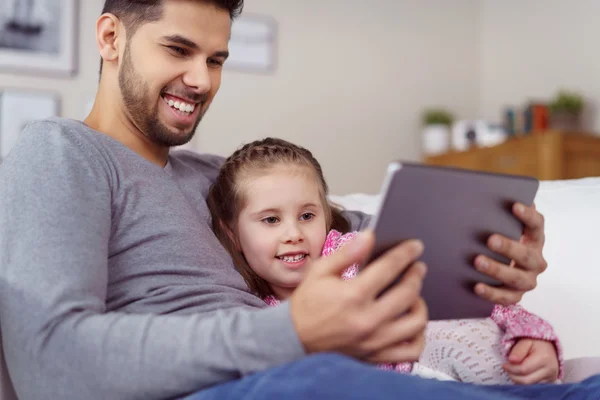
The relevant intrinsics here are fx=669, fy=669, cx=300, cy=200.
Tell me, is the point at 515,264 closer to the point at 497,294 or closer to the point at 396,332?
the point at 497,294

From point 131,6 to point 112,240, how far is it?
508 millimetres

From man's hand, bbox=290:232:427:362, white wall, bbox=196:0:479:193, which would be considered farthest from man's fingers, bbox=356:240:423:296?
white wall, bbox=196:0:479:193

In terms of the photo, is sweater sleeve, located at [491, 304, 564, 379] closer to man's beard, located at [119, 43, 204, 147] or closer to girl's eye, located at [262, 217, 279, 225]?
girl's eye, located at [262, 217, 279, 225]

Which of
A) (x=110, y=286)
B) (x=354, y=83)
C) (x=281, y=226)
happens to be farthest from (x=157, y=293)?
(x=354, y=83)

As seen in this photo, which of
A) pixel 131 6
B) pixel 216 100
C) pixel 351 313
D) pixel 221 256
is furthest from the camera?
pixel 216 100

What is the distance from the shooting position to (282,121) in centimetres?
405

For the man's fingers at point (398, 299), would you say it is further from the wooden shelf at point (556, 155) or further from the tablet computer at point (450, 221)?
the wooden shelf at point (556, 155)

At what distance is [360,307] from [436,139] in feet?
12.0

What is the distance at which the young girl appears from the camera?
3.69ft

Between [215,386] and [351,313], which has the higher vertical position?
[351,313]

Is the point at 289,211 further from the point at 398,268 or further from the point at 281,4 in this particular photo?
the point at 281,4

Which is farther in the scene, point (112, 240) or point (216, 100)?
point (216, 100)

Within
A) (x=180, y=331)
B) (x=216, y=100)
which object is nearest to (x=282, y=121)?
(x=216, y=100)

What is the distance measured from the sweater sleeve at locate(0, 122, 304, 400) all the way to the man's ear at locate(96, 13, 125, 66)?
1.51 ft
